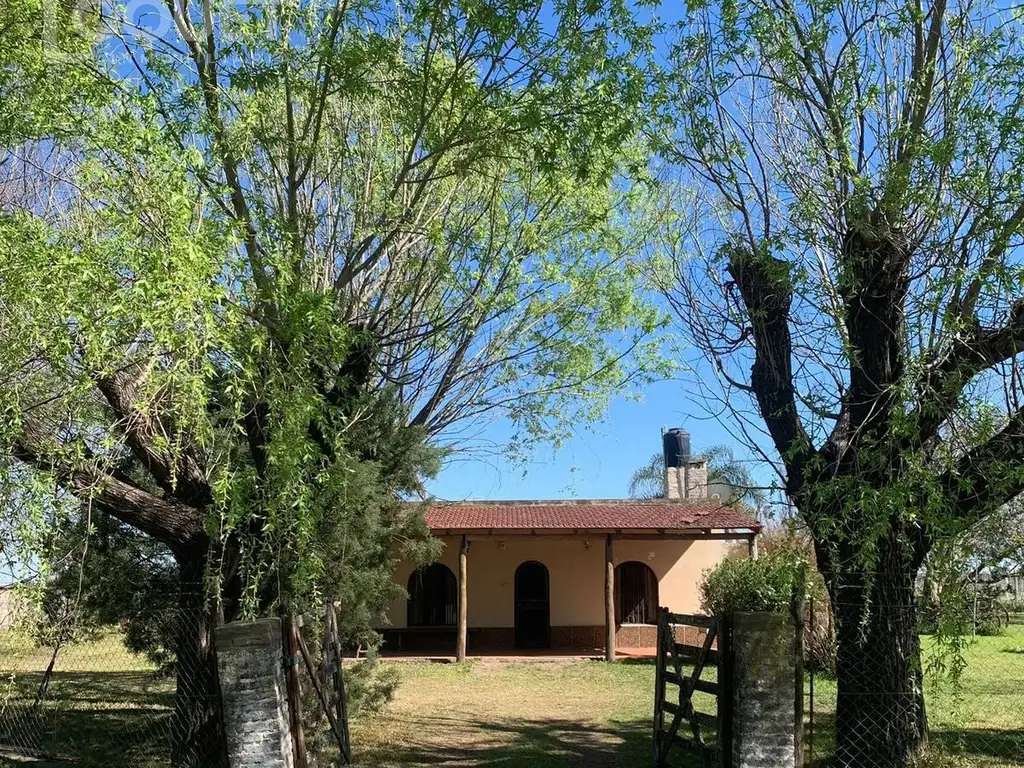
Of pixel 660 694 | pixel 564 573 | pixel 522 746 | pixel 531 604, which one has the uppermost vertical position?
pixel 564 573

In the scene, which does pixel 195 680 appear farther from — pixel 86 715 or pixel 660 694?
pixel 86 715

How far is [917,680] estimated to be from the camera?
21.3 ft

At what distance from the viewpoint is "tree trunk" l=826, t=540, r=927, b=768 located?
6.43 metres

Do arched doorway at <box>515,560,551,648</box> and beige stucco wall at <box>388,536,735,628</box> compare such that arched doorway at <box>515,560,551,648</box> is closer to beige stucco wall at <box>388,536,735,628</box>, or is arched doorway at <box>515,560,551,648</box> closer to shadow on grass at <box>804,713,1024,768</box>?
beige stucco wall at <box>388,536,735,628</box>

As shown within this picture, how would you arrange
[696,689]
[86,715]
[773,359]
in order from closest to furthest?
1. [773,359]
2. [696,689]
3. [86,715]

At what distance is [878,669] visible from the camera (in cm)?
658

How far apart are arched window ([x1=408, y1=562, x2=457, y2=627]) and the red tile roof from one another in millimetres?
1627

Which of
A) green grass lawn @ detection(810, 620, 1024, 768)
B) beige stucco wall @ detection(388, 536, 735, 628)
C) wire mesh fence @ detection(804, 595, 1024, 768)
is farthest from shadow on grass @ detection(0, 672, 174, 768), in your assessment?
beige stucco wall @ detection(388, 536, 735, 628)

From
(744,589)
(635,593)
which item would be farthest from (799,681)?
(635,593)

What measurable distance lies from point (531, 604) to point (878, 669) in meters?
14.6

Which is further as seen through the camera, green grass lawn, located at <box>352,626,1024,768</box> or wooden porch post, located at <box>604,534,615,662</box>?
wooden porch post, located at <box>604,534,615,662</box>

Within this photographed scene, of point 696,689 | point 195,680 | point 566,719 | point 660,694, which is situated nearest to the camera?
point 195,680

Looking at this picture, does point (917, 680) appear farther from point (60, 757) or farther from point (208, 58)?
point (60, 757)

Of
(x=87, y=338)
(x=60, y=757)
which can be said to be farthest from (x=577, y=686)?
(x=87, y=338)
